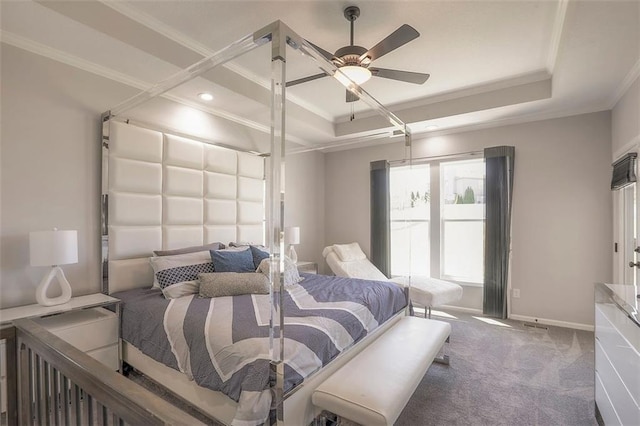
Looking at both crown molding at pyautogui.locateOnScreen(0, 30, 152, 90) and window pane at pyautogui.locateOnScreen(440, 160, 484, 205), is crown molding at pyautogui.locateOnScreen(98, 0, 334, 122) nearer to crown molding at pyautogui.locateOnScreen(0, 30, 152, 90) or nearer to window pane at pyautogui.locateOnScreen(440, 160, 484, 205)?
crown molding at pyautogui.locateOnScreen(0, 30, 152, 90)

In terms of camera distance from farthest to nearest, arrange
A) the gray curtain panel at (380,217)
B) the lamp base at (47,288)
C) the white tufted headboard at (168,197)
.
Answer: the gray curtain panel at (380,217)
the white tufted headboard at (168,197)
the lamp base at (47,288)

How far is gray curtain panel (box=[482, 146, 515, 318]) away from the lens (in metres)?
4.10

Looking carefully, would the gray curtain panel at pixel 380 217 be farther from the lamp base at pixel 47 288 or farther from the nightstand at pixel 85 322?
the lamp base at pixel 47 288

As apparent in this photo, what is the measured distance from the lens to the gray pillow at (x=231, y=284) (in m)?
2.61

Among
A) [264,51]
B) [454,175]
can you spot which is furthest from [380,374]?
[454,175]

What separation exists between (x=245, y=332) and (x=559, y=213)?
158 inches

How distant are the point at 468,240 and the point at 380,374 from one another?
129 inches

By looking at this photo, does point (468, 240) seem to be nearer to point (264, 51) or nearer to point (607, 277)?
point (607, 277)

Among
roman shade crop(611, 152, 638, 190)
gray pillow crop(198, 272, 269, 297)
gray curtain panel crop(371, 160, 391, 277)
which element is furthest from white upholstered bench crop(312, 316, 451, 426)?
gray curtain panel crop(371, 160, 391, 277)

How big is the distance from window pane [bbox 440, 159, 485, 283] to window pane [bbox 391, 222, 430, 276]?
0.27 m

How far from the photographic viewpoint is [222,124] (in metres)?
3.83

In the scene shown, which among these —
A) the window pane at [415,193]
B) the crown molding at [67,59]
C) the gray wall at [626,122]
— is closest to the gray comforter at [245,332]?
the crown molding at [67,59]

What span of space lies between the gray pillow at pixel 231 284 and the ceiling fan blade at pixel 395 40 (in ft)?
6.50

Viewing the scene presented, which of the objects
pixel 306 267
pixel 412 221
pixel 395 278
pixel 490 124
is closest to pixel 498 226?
pixel 412 221
